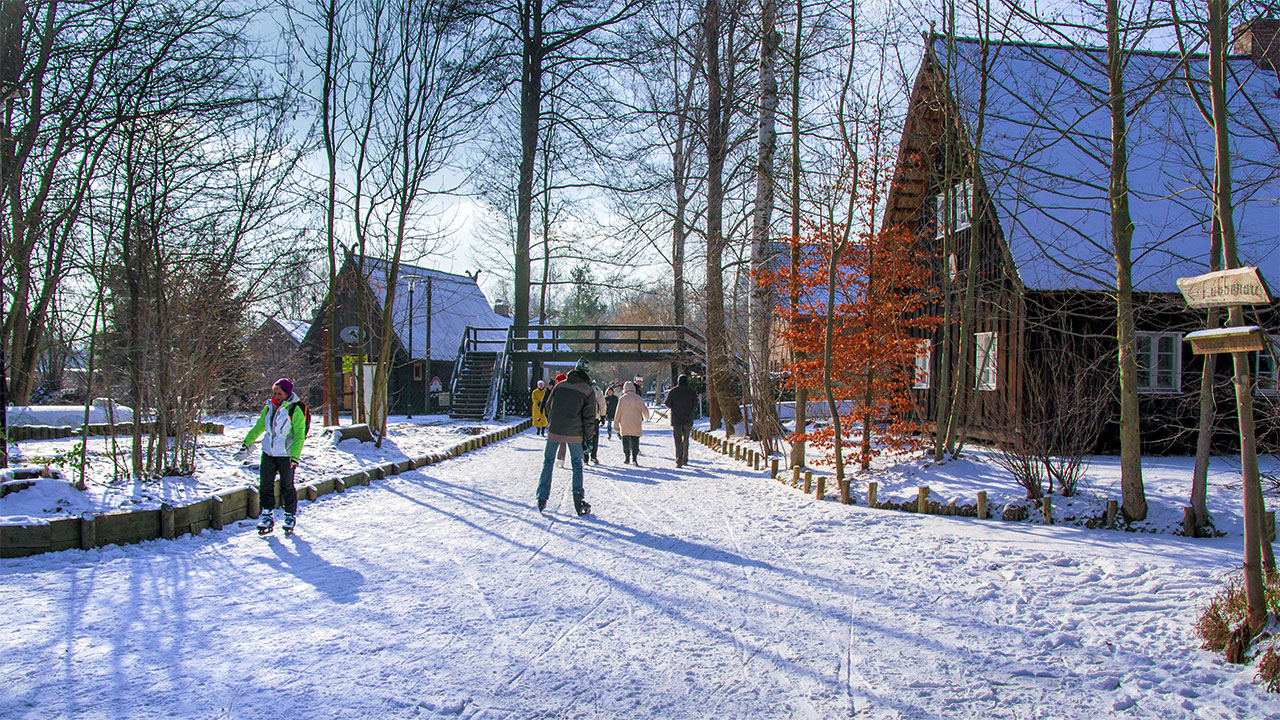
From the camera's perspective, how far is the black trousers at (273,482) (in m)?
7.79

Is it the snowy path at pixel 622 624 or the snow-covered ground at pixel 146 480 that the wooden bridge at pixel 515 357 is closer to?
the snow-covered ground at pixel 146 480

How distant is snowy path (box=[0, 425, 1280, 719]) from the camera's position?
12.5 feet

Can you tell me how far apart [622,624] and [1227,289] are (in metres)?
3.75

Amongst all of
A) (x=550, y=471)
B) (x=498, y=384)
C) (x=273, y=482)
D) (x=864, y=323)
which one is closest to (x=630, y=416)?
(x=864, y=323)

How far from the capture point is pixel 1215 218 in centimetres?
612

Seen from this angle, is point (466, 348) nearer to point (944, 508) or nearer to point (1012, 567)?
point (944, 508)

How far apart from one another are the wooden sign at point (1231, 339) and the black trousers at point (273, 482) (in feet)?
23.8

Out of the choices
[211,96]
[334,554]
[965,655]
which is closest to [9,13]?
[211,96]

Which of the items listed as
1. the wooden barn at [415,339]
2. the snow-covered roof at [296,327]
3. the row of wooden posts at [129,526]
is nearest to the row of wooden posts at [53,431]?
the row of wooden posts at [129,526]

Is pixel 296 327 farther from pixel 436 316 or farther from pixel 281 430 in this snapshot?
pixel 281 430

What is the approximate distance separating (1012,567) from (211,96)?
34.2 ft

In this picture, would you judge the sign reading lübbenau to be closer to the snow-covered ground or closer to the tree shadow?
the tree shadow

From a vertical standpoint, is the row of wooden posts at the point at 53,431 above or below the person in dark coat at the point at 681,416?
below

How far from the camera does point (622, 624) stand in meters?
4.94
